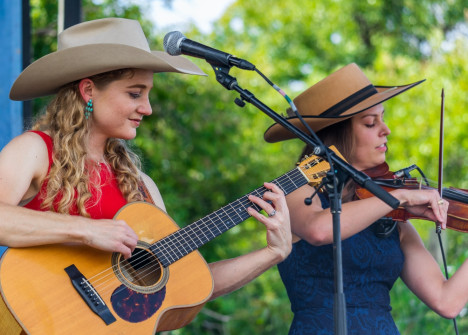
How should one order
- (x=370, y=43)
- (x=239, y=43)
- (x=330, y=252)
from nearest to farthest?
(x=330, y=252)
(x=239, y=43)
(x=370, y=43)

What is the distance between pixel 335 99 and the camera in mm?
2873

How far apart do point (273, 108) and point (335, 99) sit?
760cm

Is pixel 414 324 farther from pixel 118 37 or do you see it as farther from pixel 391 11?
pixel 391 11

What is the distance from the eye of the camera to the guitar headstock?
2562 mm

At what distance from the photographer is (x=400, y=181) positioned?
2619 millimetres

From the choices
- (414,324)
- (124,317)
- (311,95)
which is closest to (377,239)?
(311,95)

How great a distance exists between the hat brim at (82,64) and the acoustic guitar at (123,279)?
526 millimetres

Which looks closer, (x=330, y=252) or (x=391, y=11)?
(x=330, y=252)

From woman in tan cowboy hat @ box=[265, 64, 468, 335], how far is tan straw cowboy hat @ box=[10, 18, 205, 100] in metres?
0.70

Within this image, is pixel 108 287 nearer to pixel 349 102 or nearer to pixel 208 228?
pixel 208 228

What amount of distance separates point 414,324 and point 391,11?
9814mm

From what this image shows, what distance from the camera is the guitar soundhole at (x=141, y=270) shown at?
90.6 inches

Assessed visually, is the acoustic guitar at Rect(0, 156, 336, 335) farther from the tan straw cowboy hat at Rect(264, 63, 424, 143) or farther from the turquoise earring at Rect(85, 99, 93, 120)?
the turquoise earring at Rect(85, 99, 93, 120)

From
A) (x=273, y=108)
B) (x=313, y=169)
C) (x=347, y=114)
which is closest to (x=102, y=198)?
(x=313, y=169)
